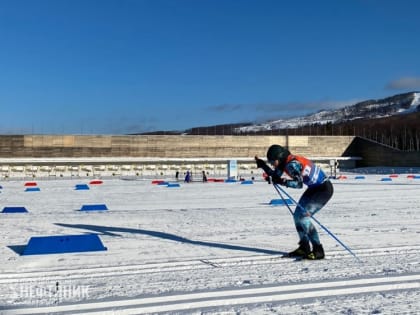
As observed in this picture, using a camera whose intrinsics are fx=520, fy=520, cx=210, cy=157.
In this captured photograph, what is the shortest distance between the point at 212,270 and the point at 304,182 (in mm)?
1510

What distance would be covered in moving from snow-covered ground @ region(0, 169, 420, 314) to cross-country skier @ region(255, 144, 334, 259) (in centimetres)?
25

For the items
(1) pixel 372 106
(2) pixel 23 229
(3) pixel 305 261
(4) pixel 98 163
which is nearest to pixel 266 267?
(3) pixel 305 261

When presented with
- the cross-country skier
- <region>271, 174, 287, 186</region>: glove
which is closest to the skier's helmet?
the cross-country skier

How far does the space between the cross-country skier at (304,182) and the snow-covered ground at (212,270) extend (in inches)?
9.9

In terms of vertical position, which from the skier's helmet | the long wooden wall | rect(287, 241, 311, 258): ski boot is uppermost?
the long wooden wall

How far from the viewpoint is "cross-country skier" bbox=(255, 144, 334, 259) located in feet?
19.9

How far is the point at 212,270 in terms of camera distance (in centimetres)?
577

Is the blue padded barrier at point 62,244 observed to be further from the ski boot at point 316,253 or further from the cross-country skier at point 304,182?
the ski boot at point 316,253

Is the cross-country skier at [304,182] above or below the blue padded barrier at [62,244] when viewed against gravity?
above

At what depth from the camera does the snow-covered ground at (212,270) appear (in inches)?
175

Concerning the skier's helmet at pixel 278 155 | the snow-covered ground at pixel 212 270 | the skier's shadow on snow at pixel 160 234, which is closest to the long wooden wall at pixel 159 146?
the snow-covered ground at pixel 212 270

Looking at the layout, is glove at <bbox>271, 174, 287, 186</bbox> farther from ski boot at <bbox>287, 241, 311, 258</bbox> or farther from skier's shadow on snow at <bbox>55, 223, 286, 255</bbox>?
skier's shadow on snow at <bbox>55, 223, 286, 255</bbox>

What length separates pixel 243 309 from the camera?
4.29 metres

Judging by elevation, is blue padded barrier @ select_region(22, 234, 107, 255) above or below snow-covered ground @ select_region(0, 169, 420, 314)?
above
